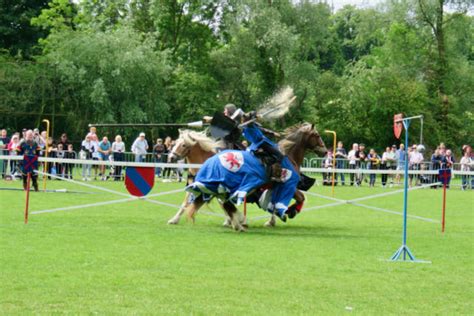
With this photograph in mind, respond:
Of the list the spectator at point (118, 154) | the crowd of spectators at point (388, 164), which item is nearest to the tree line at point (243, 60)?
the spectator at point (118, 154)

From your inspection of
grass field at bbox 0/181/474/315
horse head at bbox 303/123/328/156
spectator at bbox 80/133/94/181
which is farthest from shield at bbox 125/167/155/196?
spectator at bbox 80/133/94/181

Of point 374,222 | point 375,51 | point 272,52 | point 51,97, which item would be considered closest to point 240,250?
point 374,222

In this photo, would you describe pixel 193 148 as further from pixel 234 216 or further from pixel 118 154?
pixel 118 154

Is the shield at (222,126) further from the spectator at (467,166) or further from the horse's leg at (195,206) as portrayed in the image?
the spectator at (467,166)

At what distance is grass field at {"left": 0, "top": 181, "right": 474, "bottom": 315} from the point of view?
7832mm

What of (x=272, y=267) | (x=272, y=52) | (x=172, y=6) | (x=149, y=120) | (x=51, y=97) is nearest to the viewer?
(x=272, y=267)

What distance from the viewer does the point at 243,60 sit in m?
53.2

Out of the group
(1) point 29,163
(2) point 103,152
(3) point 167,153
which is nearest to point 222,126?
(1) point 29,163

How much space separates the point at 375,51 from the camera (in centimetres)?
6556

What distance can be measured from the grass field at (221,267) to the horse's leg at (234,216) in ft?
0.91

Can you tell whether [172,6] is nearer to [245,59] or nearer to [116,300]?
[245,59]

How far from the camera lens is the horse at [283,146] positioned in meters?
15.8

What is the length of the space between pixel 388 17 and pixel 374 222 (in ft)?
139

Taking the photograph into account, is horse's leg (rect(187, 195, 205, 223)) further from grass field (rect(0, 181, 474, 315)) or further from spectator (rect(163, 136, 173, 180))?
spectator (rect(163, 136, 173, 180))
